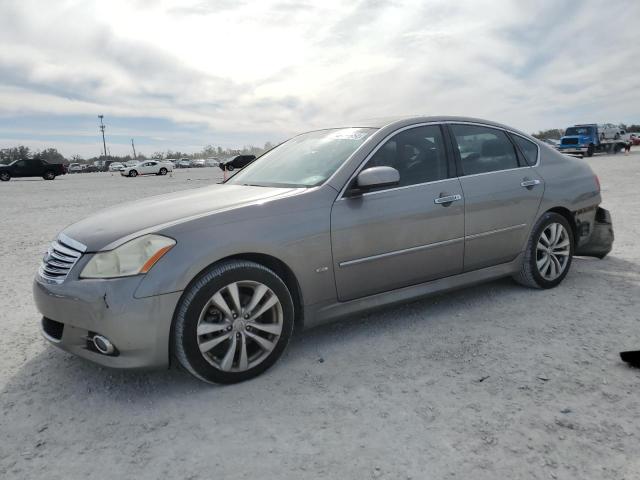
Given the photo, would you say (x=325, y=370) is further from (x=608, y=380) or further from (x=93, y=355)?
(x=608, y=380)

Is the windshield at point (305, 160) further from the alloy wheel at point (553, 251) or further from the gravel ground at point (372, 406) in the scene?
the alloy wheel at point (553, 251)

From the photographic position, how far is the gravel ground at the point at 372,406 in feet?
7.18

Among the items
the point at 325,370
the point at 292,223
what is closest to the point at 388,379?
the point at 325,370

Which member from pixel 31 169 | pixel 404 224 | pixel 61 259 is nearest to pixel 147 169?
pixel 31 169

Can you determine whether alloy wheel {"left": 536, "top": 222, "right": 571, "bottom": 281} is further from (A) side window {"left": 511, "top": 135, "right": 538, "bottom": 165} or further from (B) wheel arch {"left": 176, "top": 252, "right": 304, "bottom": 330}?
(B) wheel arch {"left": 176, "top": 252, "right": 304, "bottom": 330}

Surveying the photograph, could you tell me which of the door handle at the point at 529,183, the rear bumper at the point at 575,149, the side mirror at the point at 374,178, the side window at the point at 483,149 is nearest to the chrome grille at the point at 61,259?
the side mirror at the point at 374,178

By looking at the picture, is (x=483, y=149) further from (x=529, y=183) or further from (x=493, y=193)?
(x=529, y=183)

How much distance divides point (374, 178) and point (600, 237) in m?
3.06

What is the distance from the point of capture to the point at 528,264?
4371mm

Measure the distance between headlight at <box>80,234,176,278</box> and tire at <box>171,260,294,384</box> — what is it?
26 centimetres

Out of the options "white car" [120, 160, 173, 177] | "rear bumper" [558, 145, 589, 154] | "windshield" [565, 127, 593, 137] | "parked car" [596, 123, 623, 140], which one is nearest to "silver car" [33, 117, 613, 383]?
"rear bumper" [558, 145, 589, 154]

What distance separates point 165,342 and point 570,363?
2.37 meters

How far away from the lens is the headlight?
8.91 ft

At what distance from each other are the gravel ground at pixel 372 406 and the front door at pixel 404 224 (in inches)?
17.3
